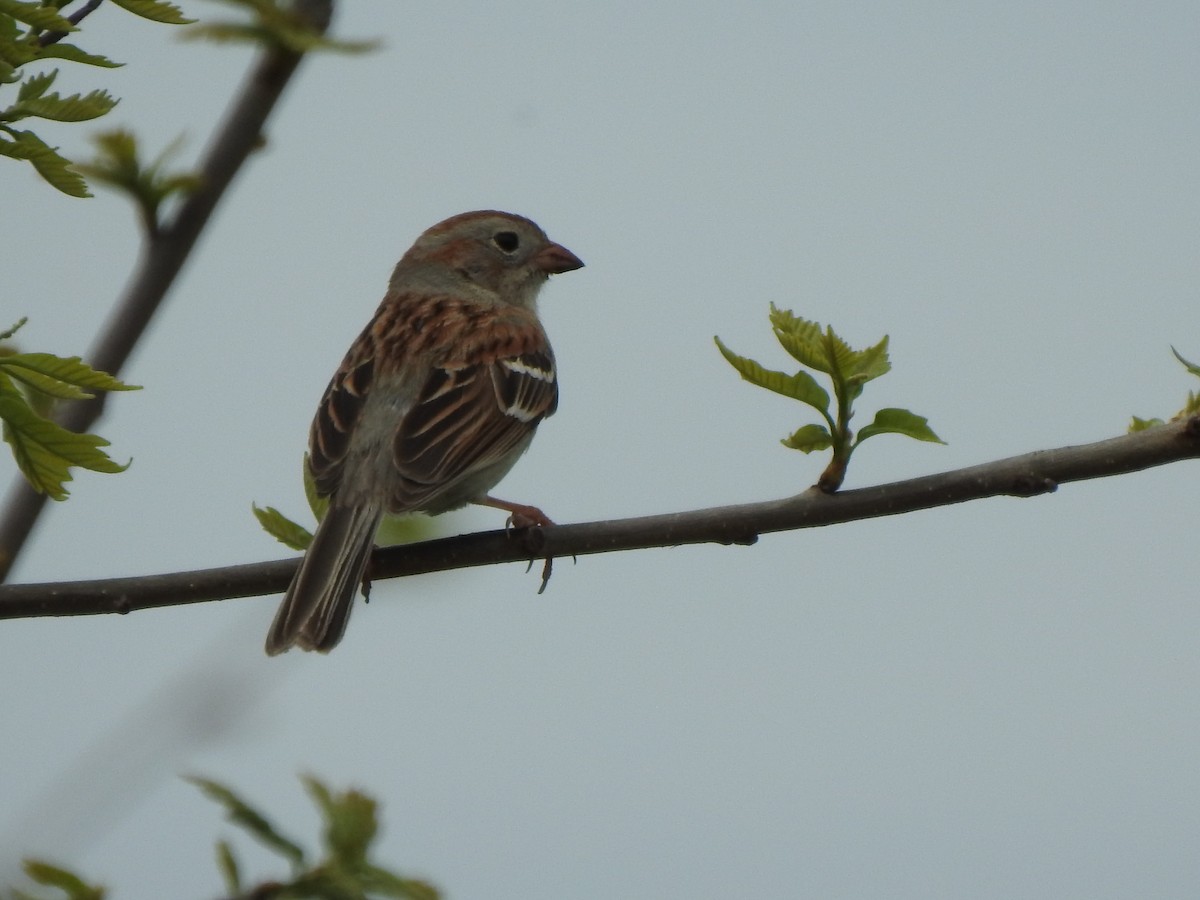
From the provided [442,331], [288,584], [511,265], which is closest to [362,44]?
[288,584]

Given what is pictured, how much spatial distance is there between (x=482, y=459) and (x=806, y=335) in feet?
7.35

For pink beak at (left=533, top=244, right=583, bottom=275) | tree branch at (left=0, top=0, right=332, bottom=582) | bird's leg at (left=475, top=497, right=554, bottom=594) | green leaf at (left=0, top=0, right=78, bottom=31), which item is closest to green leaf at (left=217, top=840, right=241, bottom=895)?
Answer: tree branch at (left=0, top=0, right=332, bottom=582)

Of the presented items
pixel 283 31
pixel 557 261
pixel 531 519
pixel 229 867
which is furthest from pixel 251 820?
pixel 557 261

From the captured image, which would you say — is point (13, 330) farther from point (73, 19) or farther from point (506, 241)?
point (506, 241)

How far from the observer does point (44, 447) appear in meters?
3.18

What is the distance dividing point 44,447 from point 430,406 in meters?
2.75

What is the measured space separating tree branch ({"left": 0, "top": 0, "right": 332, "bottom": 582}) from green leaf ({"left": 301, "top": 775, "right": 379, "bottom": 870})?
2.86 feet

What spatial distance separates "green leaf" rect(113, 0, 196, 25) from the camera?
306 centimetres

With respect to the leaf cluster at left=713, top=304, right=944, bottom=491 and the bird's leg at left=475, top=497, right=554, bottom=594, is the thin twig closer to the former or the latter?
the leaf cluster at left=713, top=304, right=944, bottom=491

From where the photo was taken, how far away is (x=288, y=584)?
420cm

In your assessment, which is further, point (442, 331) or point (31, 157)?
point (442, 331)

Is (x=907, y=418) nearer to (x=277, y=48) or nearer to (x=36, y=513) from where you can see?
(x=277, y=48)

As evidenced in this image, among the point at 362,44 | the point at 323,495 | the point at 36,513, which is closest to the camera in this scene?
the point at 362,44

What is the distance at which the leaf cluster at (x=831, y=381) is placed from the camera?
363 cm
